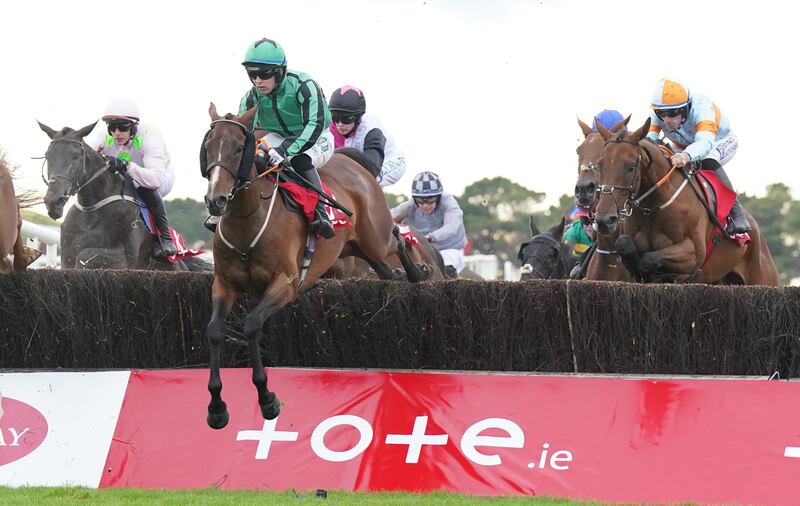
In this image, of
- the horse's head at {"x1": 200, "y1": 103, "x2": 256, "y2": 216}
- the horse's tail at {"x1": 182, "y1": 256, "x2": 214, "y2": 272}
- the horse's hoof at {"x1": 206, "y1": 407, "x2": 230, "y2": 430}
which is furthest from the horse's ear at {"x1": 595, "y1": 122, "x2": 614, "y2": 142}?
the horse's tail at {"x1": 182, "y1": 256, "x2": 214, "y2": 272}

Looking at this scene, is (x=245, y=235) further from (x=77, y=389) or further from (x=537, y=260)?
(x=537, y=260)

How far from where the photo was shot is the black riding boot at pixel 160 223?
37.0 ft

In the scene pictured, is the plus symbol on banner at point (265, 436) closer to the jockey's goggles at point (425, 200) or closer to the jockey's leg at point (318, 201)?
the jockey's leg at point (318, 201)

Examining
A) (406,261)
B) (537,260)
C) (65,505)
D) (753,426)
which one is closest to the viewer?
(65,505)

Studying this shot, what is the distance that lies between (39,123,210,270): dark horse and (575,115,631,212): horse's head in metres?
4.05

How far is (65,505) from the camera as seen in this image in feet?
20.1

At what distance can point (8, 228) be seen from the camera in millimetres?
8664

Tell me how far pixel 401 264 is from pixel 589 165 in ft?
8.28

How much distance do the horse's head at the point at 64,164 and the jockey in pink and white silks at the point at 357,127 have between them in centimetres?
212

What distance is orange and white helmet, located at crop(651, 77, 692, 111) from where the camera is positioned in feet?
34.1

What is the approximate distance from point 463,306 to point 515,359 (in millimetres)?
482

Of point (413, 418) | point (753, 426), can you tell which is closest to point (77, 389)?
point (413, 418)

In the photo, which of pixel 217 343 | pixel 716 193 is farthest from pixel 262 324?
pixel 716 193

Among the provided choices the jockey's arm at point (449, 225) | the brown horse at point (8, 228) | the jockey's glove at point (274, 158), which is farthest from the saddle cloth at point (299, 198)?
the jockey's arm at point (449, 225)
